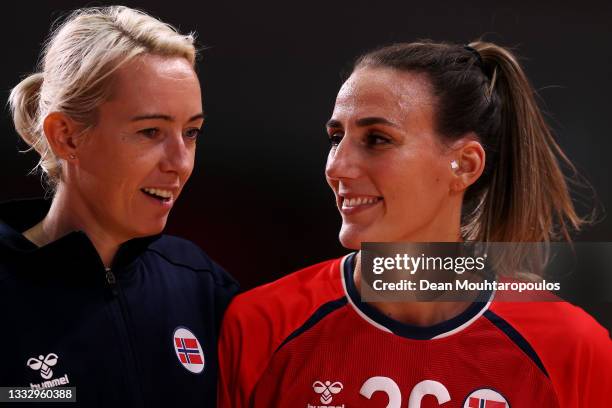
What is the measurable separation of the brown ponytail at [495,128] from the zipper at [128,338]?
0.71m

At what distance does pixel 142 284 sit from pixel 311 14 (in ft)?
3.42

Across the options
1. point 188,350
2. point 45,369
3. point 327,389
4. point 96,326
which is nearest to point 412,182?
point 327,389

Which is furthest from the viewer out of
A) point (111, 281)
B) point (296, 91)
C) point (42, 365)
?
point (296, 91)

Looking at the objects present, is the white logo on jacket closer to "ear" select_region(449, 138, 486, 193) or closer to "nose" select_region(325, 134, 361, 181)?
"nose" select_region(325, 134, 361, 181)

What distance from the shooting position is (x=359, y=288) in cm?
177

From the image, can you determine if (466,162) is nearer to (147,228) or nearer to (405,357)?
(405,357)

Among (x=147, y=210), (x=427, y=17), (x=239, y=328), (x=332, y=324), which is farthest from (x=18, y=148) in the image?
(x=427, y=17)

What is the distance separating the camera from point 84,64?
153cm

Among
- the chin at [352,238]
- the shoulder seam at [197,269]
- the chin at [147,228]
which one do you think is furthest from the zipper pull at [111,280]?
the chin at [352,238]

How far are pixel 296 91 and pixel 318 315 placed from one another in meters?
0.82

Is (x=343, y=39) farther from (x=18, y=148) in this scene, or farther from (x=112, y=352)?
(x=112, y=352)

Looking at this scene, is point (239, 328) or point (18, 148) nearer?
point (239, 328)

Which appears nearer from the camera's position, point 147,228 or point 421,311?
point 147,228

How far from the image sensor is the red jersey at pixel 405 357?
1.64 metres
